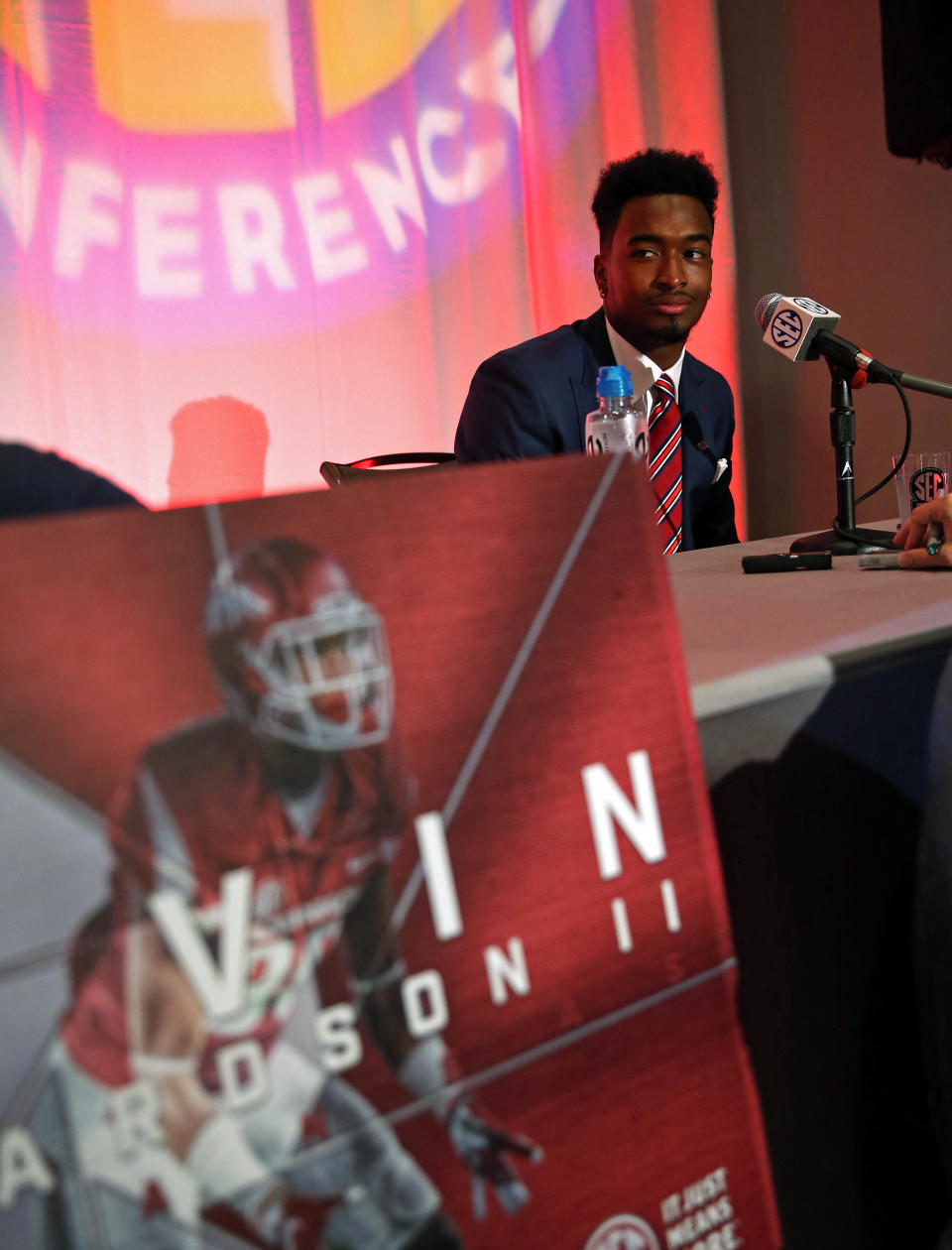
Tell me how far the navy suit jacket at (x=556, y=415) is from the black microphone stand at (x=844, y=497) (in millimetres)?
400

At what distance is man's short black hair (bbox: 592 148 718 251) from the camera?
1984mm

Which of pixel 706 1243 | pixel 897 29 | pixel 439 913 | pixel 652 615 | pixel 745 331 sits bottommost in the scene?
pixel 706 1243

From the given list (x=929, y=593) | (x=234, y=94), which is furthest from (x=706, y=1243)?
(x=234, y=94)

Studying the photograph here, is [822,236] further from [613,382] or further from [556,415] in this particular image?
[613,382]

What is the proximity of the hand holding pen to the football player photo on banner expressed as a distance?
23.3 inches

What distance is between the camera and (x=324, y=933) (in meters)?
0.39

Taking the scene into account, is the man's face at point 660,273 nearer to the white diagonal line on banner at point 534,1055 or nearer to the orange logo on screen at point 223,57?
the orange logo on screen at point 223,57

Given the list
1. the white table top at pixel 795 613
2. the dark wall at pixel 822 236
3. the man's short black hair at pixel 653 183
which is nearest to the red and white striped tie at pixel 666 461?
the man's short black hair at pixel 653 183

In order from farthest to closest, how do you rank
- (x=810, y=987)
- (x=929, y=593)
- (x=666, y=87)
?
(x=666, y=87)
(x=929, y=593)
(x=810, y=987)

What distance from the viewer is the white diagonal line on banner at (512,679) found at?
415mm

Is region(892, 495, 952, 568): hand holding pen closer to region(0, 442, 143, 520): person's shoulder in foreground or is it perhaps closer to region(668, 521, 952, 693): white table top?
region(668, 521, 952, 693): white table top

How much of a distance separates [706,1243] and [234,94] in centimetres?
239

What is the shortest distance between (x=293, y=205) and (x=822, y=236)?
142cm

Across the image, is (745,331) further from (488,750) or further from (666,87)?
(488,750)
